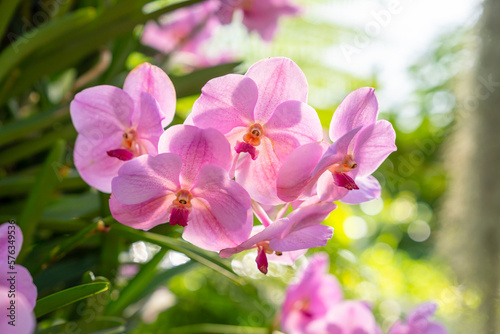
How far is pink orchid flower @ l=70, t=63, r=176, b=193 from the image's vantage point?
283mm

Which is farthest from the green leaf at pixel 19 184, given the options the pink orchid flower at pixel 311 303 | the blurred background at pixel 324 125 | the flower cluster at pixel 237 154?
the pink orchid flower at pixel 311 303

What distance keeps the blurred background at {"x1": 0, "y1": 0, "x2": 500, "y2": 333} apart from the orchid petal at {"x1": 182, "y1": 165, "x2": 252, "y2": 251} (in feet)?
0.21

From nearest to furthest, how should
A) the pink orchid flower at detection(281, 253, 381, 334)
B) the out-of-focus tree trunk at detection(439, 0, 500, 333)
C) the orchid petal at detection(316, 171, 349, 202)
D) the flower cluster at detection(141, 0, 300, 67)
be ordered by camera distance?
the orchid petal at detection(316, 171, 349, 202), the pink orchid flower at detection(281, 253, 381, 334), the flower cluster at detection(141, 0, 300, 67), the out-of-focus tree trunk at detection(439, 0, 500, 333)

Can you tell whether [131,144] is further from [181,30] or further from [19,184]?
[181,30]

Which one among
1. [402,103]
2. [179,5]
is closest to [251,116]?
[179,5]

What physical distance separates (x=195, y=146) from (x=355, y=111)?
10 centimetres

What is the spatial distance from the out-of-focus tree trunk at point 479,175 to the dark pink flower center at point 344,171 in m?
1.64

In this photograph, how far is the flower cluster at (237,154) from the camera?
0.84 ft

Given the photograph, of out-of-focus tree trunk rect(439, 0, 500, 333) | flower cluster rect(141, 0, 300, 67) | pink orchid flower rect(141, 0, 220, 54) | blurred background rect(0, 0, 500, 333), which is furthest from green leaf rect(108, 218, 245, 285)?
out-of-focus tree trunk rect(439, 0, 500, 333)

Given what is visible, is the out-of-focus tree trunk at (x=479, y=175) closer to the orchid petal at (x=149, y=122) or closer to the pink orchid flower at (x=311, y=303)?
the pink orchid flower at (x=311, y=303)

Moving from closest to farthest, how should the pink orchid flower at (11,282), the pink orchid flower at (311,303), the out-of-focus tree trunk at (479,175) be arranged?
the pink orchid flower at (11,282)
the pink orchid flower at (311,303)
the out-of-focus tree trunk at (479,175)

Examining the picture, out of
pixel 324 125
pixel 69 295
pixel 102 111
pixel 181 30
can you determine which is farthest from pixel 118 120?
pixel 324 125

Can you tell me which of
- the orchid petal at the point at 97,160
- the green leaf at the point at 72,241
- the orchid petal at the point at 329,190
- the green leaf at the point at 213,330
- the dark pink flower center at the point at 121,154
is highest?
the orchid petal at the point at 329,190

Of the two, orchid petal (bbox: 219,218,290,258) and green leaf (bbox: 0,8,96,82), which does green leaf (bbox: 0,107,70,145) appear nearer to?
green leaf (bbox: 0,8,96,82)
